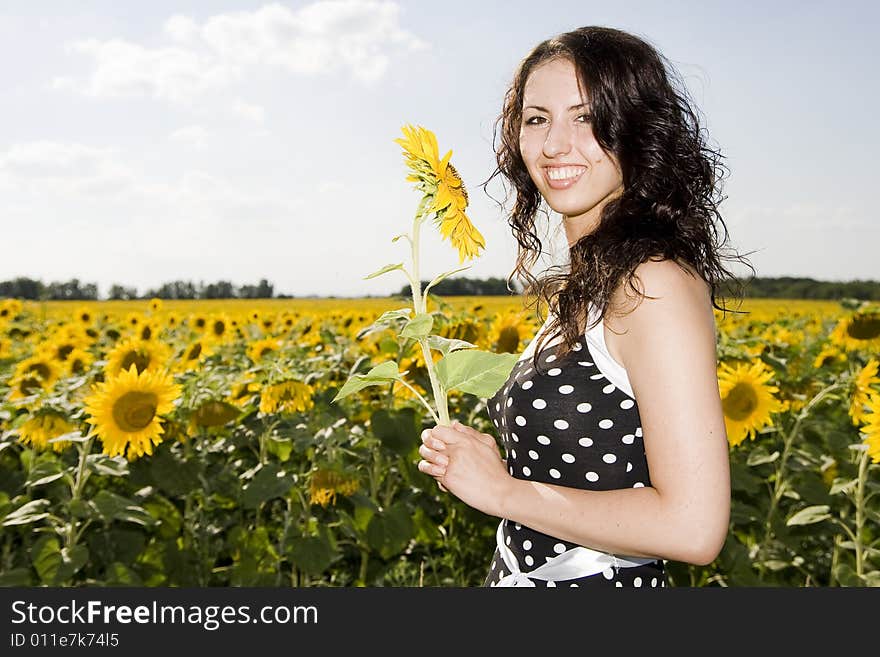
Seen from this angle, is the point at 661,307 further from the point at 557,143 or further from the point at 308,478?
the point at 308,478

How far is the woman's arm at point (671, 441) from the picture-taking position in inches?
56.2

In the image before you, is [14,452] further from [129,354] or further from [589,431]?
[589,431]

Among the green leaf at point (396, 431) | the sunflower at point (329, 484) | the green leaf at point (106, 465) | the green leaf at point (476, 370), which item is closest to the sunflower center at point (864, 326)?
the green leaf at point (396, 431)

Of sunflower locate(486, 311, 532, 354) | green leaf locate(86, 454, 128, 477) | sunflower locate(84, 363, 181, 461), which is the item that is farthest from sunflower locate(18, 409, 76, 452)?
sunflower locate(486, 311, 532, 354)

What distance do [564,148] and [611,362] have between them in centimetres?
42

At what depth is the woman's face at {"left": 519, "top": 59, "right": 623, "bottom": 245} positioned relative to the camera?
66.8 inches

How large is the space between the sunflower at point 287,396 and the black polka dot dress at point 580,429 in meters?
2.17

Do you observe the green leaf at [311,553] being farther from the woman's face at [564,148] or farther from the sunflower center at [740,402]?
the woman's face at [564,148]

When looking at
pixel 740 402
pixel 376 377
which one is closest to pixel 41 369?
pixel 740 402

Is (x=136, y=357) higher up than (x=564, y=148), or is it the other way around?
(x=564, y=148)

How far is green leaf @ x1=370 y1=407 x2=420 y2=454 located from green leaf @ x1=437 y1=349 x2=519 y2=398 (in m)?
2.20

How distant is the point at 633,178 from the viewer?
1.73 m

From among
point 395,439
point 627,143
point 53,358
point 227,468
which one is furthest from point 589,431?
point 53,358

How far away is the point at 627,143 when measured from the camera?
1716 mm
